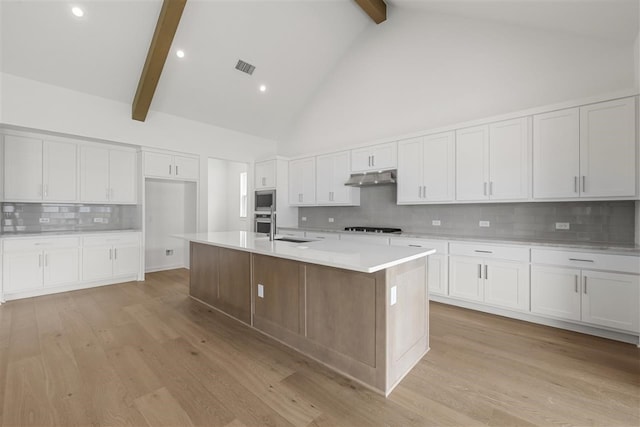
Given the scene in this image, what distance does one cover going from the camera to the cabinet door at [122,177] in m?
4.76

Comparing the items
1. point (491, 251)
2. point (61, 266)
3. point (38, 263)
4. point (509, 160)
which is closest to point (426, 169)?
point (509, 160)

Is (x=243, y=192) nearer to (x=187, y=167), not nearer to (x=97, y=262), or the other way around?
(x=187, y=167)

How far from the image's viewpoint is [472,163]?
360cm

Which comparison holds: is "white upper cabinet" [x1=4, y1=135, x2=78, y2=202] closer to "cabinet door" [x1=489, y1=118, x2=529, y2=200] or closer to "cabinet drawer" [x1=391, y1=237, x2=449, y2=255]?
"cabinet drawer" [x1=391, y1=237, x2=449, y2=255]

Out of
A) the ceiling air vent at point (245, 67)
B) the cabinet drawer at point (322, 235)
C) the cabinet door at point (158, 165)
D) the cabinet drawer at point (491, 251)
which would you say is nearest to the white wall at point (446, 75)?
the ceiling air vent at point (245, 67)

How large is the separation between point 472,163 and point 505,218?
86 cm

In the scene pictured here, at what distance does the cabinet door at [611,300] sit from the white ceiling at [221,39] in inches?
95.6

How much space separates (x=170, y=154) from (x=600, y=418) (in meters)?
6.20

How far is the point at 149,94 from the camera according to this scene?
4332mm

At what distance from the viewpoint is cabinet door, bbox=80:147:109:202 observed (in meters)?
4.48

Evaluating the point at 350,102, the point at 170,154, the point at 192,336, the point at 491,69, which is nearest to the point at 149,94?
the point at 170,154

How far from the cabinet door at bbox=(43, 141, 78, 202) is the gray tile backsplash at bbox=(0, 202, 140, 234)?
35cm

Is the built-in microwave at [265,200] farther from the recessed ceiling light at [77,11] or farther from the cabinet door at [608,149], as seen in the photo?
the cabinet door at [608,149]

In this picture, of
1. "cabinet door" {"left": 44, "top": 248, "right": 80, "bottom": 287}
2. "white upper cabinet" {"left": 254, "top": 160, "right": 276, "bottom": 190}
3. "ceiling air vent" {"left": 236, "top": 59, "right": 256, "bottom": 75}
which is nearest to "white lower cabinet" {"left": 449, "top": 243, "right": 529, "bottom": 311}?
"white upper cabinet" {"left": 254, "top": 160, "right": 276, "bottom": 190}
